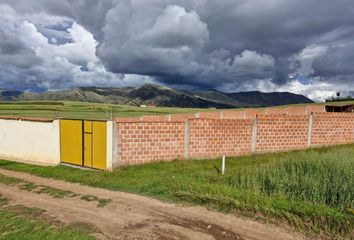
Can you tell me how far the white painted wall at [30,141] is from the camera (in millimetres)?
12117

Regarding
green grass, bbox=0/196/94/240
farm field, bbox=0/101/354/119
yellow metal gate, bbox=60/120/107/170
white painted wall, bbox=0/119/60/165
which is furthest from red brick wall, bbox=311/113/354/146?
white painted wall, bbox=0/119/60/165

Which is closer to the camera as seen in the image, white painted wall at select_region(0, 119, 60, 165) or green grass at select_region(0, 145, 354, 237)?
green grass at select_region(0, 145, 354, 237)

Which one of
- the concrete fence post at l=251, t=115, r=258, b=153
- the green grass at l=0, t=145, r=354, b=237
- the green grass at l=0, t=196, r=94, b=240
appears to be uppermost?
the concrete fence post at l=251, t=115, r=258, b=153

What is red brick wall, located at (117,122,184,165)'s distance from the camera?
1035 centimetres

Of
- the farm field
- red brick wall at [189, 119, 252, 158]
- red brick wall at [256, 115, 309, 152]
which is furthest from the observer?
the farm field

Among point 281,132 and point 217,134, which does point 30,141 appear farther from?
point 281,132

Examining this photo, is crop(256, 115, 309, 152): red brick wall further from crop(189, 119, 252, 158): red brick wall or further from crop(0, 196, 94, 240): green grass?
crop(0, 196, 94, 240): green grass

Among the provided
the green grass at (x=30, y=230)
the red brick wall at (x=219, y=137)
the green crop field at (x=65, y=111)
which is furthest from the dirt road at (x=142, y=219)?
the green crop field at (x=65, y=111)

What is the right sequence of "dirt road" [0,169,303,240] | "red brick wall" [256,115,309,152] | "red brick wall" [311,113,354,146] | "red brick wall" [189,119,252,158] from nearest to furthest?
"dirt road" [0,169,303,240], "red brick wall" [189,119,252,158], "red brick wall" [256,115,309,152], "red brick wall" [311,113,354,146]

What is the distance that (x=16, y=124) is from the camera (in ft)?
45.8

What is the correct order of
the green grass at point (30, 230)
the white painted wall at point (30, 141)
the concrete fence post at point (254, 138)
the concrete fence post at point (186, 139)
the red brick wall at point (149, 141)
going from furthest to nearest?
the concrete fence post at point (254, 138)
the white painted wall at point (30, 141)
the concrete fence post at point (186, 139)
the red brick wall at point (149, 141)
the green grass at point (30, 230)

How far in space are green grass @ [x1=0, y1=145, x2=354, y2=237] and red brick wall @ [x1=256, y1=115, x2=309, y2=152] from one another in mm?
3277

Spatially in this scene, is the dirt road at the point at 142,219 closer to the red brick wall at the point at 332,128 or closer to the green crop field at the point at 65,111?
the red brick wall at the point at 332,128

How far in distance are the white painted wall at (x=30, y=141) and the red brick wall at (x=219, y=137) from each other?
251 inches
